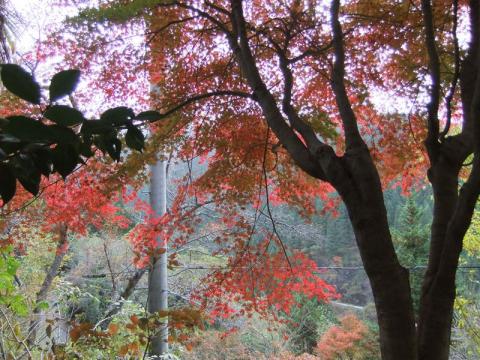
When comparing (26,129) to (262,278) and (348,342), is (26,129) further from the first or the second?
(348,342)

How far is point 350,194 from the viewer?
185 cm

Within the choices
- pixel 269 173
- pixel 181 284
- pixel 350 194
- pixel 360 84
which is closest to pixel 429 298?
pixel 350 194

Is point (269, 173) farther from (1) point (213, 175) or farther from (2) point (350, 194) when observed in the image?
(2) point (350, 194)

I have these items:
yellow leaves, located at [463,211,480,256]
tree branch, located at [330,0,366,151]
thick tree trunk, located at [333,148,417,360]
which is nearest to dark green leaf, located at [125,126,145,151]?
thick tree trunk, located at [333,148,417,360]

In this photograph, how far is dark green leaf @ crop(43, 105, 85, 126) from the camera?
517 millimetres

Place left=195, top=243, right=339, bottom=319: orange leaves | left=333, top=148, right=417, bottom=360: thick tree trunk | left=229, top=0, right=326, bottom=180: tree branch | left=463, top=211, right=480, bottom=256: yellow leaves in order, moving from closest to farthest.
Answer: left=333, top=148, right=417, bottom=360: thick tree trunk < left=229, top=0, right=326, bottom=180: tree branch < left=195, top=243, right=339, bottom=319: orange leaves < left=463, top=211, right=480, bottom=256: yellow leaves

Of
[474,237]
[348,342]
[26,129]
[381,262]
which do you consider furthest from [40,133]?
[348,342]

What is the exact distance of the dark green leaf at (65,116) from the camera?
1.70 feet

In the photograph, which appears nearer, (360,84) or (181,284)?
(360,84)

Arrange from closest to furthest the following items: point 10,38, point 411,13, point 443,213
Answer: point 443,213 → point 411,13 → point 10,38

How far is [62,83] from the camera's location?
20.6 inches

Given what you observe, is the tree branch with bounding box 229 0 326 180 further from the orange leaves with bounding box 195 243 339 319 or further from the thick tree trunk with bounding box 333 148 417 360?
the orange leaves with bounding box 195 243 339 319

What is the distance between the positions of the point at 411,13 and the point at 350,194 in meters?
2.12

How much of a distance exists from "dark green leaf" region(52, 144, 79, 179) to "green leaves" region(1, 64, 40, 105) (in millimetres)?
67
